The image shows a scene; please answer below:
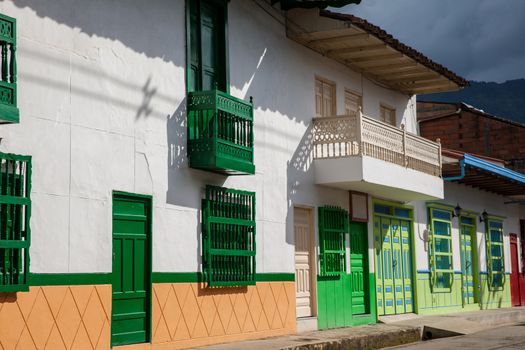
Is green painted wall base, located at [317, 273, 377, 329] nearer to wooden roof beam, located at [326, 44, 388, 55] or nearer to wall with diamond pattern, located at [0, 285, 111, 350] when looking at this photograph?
wooden roof beam, located at [326, 44, 388, 55]

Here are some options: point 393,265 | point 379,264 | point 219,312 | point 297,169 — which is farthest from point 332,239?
point 219,312

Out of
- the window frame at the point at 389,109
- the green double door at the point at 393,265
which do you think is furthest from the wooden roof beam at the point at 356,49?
the green double door at the point at 393,265

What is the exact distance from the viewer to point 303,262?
639 inches

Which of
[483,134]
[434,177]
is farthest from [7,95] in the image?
[483,134]

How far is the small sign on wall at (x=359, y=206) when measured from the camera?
17.9 metres

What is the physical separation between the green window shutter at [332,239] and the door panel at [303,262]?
0.23 meters

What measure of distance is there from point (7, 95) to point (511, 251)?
2153 cm

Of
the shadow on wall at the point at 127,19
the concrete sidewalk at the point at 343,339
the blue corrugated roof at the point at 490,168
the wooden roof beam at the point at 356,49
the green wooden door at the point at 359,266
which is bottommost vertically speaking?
the concrete sidewalk at the point at 343,339

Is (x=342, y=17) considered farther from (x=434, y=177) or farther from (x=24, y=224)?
(x=24, y=224)

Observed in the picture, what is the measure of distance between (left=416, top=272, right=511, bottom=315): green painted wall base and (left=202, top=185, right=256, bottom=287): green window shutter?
764cm

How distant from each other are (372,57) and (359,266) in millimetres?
4340

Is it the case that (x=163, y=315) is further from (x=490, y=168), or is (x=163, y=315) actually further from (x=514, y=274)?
(x=514, y=274)

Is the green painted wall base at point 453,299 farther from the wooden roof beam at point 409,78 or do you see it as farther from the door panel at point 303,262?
the door panel at point 303,262

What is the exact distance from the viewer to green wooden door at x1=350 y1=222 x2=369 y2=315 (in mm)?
17797
